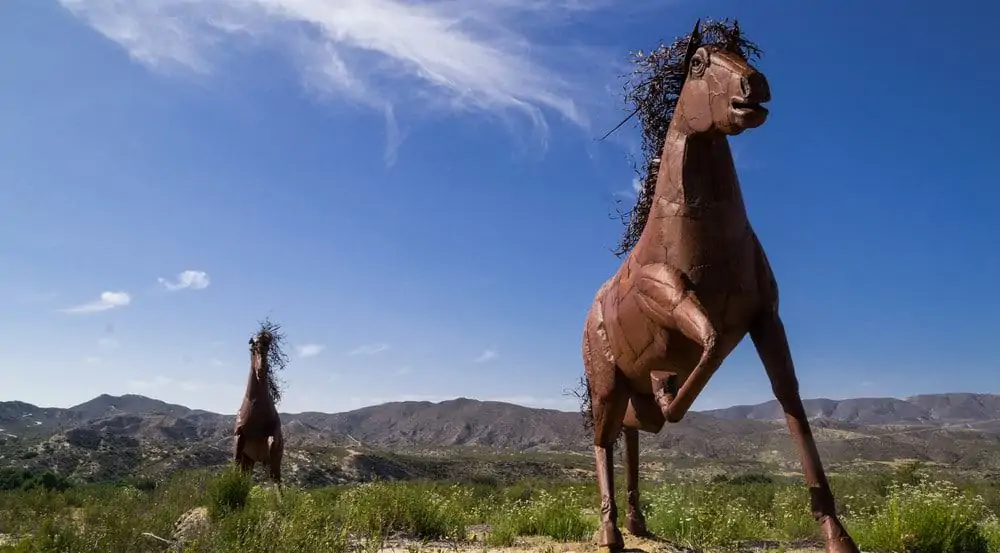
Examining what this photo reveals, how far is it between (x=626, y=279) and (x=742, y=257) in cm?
108

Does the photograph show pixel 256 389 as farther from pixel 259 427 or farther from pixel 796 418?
pixel 796 418

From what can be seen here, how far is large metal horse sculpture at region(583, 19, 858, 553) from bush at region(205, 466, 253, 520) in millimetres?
6470

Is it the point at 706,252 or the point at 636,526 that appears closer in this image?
the point at 706,252

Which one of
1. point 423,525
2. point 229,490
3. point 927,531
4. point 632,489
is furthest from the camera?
point 229,490

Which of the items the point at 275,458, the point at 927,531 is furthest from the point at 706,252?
the point at 275,458

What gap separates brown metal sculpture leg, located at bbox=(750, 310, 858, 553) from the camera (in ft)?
12.8

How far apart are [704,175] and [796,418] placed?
1698mm

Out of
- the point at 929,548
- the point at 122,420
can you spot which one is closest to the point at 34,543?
the point at 929,548

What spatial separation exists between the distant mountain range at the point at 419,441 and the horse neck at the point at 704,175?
3.86 m

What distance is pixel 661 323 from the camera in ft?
14.9

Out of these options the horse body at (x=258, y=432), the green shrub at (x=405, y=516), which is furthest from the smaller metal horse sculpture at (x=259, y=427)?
the green shrub at (x=405, y=516)

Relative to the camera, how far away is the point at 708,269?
13.9 ft

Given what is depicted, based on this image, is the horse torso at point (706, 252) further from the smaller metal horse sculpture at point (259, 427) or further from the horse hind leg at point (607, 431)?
the smaller metal horse sculpture at point (259, 427)

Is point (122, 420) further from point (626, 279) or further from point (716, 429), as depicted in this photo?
point (626, 279)
